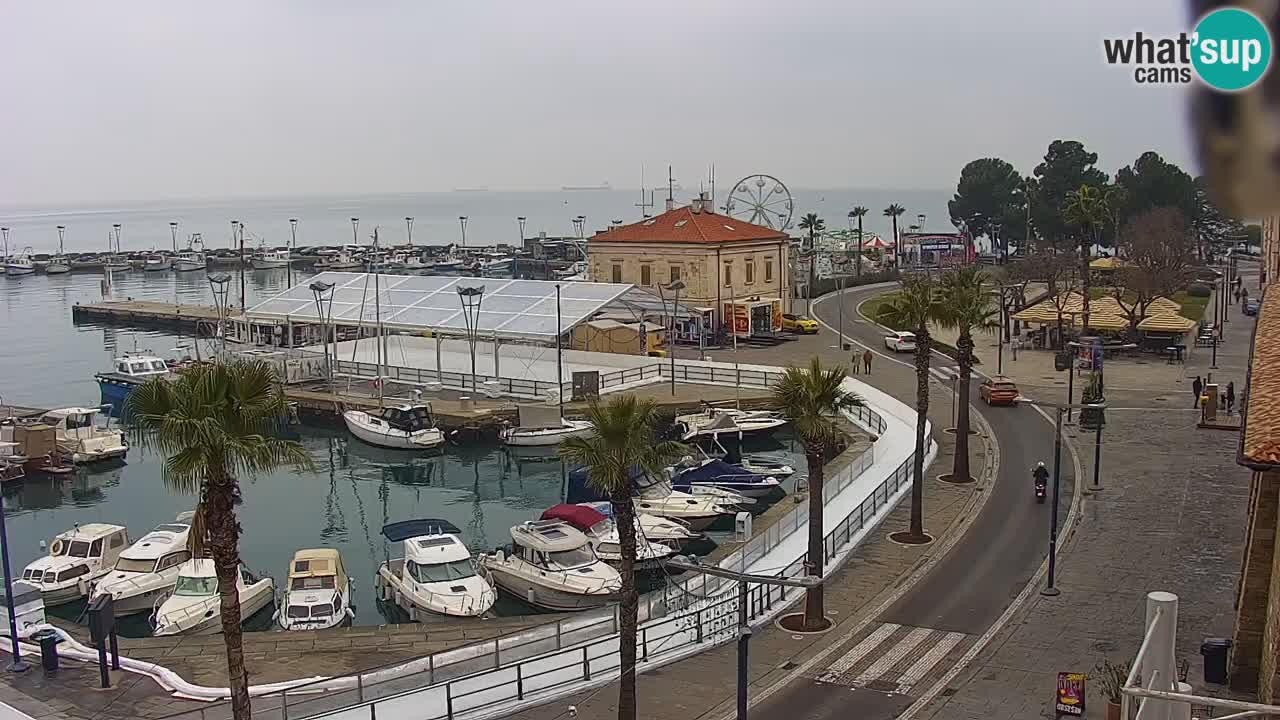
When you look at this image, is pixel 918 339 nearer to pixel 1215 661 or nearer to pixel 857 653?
pixel 857 653

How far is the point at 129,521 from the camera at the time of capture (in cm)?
4838

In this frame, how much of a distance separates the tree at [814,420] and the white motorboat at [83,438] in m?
42.2

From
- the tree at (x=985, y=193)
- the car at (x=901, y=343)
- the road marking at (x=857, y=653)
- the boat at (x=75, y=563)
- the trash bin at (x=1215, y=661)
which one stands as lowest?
the boat at (x=75, y=563)

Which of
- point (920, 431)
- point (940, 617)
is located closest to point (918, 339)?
point (920, 431)

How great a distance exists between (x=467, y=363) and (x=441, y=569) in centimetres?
3836

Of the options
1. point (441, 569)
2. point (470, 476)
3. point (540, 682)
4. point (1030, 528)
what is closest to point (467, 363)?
point (470, 476)

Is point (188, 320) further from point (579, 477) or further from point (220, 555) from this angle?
point (220, 555)

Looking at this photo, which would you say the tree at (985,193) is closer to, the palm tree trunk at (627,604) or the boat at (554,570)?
the boat at (554,570)

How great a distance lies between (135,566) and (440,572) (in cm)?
1033

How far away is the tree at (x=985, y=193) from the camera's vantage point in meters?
154

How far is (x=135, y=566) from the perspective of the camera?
36.3 metres

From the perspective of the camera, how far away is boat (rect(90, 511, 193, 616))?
3478cm

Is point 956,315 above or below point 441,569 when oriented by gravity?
above

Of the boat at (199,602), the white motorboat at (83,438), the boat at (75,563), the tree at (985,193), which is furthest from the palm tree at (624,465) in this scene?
the tree at (985,193)
